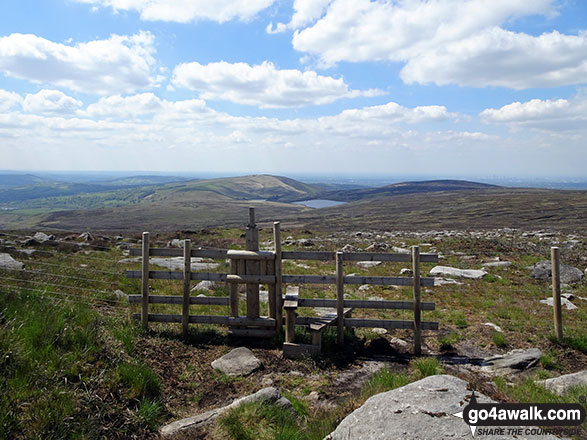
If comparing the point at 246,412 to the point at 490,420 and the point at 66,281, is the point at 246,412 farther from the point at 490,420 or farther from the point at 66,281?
the point at 66,281

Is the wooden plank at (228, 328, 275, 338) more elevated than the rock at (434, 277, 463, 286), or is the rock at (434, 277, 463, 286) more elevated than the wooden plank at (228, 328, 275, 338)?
the wooden plank at (228, 328, 275, 338)

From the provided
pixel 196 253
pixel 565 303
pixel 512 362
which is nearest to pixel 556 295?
pixel 512 362

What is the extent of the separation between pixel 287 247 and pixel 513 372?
22.3 metres

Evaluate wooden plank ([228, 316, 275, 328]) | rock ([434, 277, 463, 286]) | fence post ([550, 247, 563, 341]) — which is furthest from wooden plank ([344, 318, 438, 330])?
rock ([434, 277, 463, 286])

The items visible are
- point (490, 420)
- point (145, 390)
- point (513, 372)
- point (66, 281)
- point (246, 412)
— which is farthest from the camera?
point (66, 281)

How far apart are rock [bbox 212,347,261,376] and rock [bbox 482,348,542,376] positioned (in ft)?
16.7

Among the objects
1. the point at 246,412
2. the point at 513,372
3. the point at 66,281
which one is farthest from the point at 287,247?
the point at 246,412

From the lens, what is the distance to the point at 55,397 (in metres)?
5.16

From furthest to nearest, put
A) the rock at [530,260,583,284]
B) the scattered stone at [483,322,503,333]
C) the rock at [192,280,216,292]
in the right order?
the rock at [530,260,583,284]
the rock at [192,280,216,292]
the scattered stone at [483,322,503,333]

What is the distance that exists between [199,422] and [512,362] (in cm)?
678

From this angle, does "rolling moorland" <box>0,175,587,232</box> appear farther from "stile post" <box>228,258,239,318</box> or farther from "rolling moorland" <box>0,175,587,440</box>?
"stile post" <box>228,258,239,318</box>

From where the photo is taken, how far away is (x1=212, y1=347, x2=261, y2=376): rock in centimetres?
803

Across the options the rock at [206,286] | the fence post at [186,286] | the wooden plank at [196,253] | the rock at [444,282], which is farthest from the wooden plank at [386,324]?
the rock at [444,282]

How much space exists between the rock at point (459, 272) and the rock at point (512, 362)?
867 centimetres
